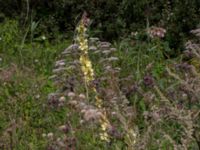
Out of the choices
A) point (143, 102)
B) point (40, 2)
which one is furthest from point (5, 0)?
point (143, 102)

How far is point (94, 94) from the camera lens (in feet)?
13.2

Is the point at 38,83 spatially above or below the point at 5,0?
below

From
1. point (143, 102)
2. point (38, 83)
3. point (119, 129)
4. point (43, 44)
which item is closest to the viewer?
point (119, 129)

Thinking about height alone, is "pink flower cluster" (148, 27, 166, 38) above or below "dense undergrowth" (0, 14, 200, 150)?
above

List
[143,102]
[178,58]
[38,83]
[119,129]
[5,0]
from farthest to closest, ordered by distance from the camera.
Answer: [5,0] < [178,58] < [38,83] < [143,102] < [119,129]

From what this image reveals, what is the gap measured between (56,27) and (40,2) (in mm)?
493

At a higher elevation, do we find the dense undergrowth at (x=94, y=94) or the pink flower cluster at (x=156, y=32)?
the pink flower cluster at (x=156, y=32)

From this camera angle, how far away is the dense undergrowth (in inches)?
127

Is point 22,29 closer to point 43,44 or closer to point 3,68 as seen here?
point 43,44

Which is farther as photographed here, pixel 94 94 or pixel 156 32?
pixel 156 32

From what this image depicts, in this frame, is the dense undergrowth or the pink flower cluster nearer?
the dense undergrowth

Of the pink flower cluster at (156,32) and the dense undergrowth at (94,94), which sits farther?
the pink flower cluster at (156,32)

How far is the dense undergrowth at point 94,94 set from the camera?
323cm

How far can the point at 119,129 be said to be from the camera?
3.99m
